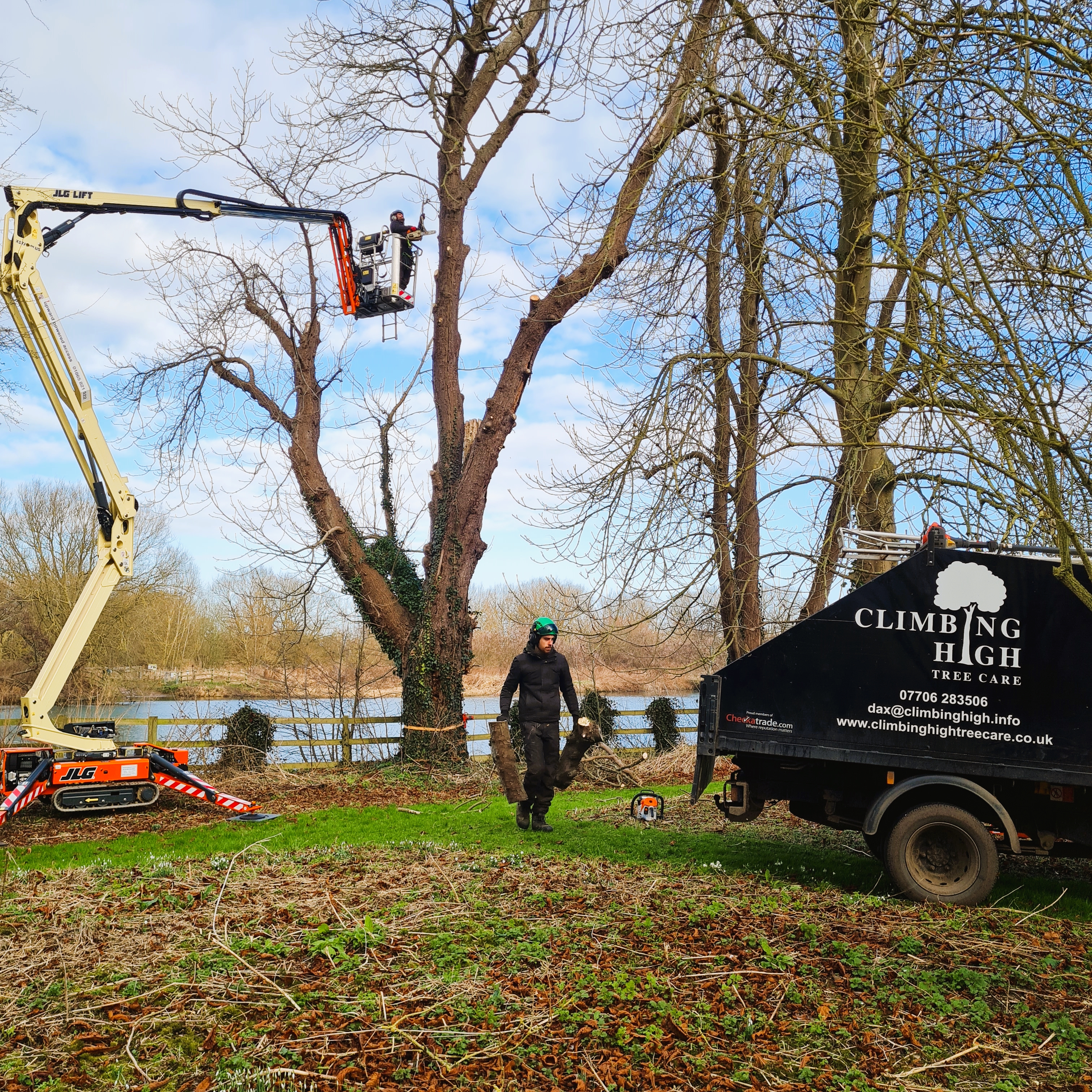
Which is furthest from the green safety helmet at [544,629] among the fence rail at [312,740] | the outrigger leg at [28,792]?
the fence rail at [312,740]

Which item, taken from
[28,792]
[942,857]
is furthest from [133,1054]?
[28,792]

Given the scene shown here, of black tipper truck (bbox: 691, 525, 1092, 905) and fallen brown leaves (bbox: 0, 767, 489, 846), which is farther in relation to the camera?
fallen brown leaves (bbox: 0, 767, 489, 846)

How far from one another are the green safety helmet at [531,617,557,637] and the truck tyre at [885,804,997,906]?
3772mm

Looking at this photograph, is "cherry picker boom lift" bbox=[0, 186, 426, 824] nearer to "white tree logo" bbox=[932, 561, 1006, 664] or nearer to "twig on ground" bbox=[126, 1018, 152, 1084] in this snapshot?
"twig on ground" bbox=[126, 1018, 152, 1084]

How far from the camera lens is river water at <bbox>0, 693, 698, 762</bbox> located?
18.1m

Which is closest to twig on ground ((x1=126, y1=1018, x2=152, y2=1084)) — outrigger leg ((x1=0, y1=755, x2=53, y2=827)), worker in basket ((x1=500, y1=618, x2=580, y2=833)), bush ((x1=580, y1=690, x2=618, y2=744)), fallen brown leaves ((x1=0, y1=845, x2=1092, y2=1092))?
fallen brown leaves ((x1=0, y1=845, x2=1092, y2=1092))

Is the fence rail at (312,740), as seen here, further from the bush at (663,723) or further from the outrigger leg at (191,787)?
the outrigger leg at (191,787)

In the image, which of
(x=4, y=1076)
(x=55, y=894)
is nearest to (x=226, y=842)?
(x=55, y=894)

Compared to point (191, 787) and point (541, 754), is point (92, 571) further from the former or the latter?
point (541, 754)

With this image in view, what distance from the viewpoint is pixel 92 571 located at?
12133 millimetres

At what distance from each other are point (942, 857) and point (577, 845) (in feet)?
10.8

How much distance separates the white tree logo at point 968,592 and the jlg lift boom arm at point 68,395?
31.9 feet

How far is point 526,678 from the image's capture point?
31.5 feet

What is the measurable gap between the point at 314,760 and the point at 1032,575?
14.6 metres
